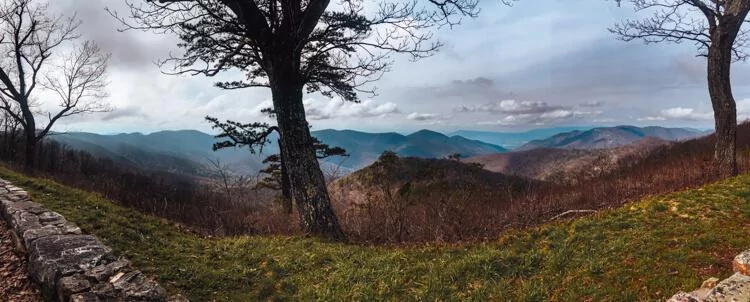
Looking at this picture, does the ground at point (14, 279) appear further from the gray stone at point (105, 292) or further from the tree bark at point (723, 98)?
the tree bark at point (723, 98)

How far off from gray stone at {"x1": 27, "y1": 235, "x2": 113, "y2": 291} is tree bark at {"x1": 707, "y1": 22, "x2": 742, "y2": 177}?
13.2 meters

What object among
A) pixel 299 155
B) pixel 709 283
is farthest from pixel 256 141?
pixel 709 283

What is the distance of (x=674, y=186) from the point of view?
1124 cm

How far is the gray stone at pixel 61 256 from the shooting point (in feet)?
15.0

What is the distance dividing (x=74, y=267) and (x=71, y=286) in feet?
1.45

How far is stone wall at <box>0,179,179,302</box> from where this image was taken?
13.9ft

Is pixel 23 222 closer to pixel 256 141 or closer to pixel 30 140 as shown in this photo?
pixel 256 141

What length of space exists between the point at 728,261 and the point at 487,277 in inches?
105

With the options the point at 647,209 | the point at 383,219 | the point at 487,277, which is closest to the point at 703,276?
the point at 487,277

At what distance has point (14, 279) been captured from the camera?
5.21 metres

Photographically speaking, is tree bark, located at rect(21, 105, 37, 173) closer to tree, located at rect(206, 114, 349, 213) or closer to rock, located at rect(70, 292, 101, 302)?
tree, located at rect(206, 114, 349, 213)

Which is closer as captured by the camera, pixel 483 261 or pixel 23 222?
pixel 483 261

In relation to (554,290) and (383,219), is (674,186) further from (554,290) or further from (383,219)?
(554,290)

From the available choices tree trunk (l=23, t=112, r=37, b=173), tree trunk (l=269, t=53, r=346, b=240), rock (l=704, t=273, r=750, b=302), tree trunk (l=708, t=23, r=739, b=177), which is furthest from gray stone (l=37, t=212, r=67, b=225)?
tree trunk (l=23, t=112, r=37, b=173)
